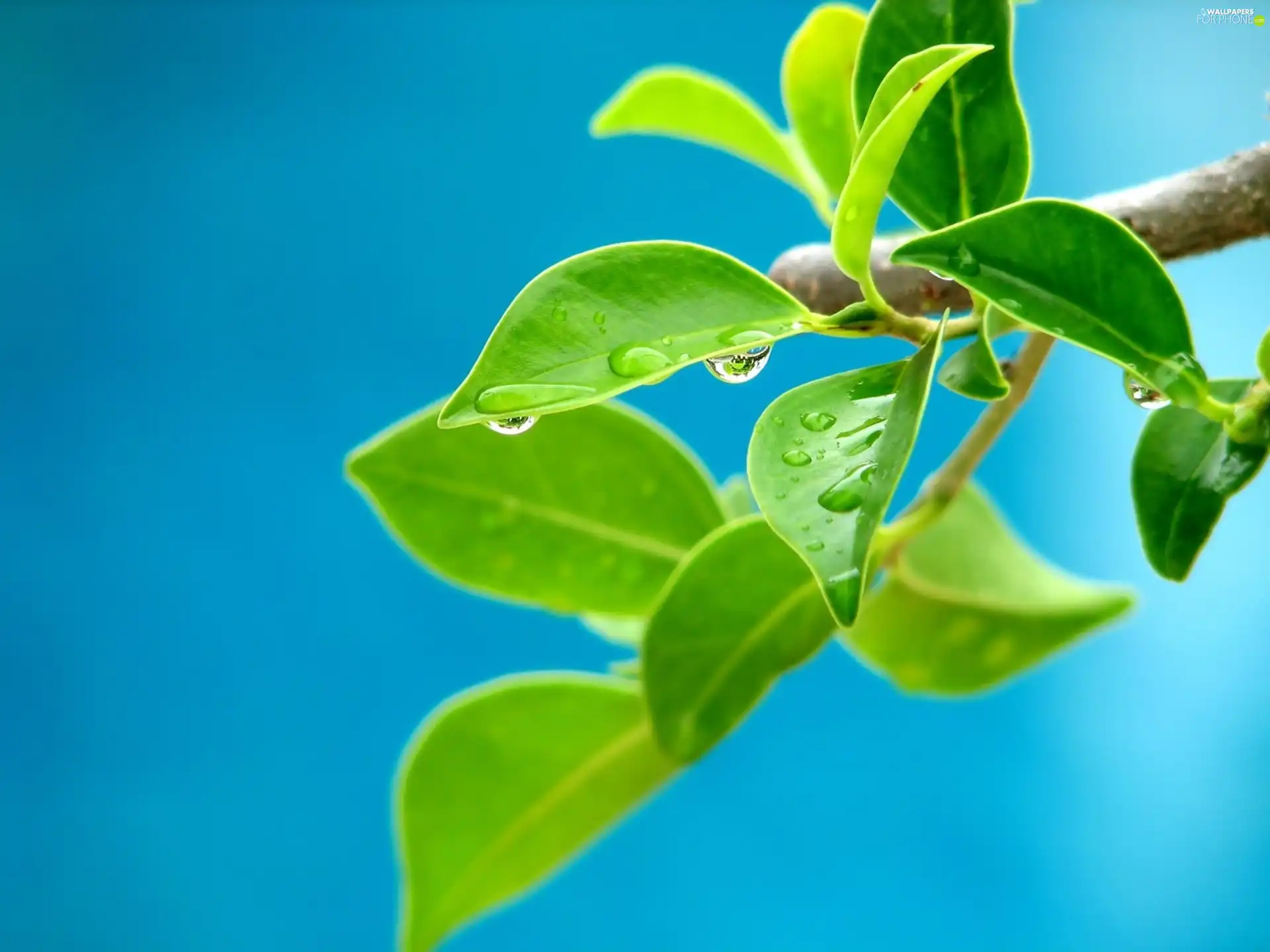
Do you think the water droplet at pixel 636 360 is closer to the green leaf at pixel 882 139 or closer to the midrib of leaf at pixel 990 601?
the green leaf at pixel 882 139

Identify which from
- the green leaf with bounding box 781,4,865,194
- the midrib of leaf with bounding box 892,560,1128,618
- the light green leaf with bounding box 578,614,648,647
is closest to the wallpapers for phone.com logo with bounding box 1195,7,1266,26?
the green leaf with bounding box 781,4,865,194

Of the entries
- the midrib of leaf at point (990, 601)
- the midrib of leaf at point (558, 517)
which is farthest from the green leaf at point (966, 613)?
the midrib of leaf at point (558, 517)

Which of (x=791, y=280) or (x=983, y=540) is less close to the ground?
(x=791, y=280)

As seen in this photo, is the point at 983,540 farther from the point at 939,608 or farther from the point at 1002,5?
the point at 1002,5

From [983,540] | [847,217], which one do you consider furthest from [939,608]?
[847,217]

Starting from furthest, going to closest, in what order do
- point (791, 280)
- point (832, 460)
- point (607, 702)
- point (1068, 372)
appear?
point (1068, 372), point (607, 702), point (791, 280), point (832, 460)

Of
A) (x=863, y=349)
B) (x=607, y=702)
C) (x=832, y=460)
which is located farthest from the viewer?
(x=863, y=349)

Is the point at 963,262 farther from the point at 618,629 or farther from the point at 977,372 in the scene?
the point at 618,629
